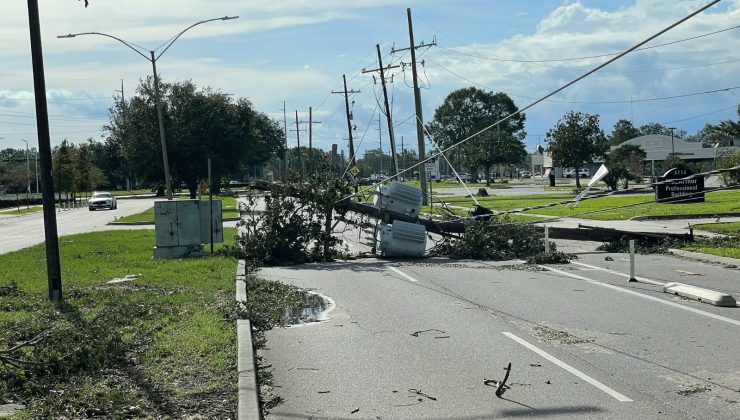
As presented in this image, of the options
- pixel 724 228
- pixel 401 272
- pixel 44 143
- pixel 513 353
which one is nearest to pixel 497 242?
pixel 401 272

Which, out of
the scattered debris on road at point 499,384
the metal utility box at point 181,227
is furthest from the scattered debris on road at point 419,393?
the metal utility box at point 181,227

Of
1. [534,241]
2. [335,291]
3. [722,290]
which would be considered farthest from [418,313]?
[534,241]

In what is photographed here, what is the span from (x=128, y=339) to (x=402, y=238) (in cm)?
1192

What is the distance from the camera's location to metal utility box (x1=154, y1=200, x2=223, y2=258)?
21.5 m

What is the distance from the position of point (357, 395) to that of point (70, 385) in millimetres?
2636

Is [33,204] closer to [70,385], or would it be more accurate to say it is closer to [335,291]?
[335,291]

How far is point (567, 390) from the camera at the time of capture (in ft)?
25.2

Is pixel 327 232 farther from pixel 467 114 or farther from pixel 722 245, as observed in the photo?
pixel 467 114

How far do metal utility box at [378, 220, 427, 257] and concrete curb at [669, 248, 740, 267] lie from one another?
20.4 ft

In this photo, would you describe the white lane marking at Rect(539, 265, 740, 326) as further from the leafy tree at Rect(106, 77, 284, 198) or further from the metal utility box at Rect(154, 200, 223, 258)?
the leafy tree at Rect(106, 77, 284, 198)

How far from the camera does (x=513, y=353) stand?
9.35 meters

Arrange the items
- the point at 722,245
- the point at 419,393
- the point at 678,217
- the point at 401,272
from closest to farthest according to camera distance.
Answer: the point at 419,393, the point at 401,272, the point at 722,245, the point at 678,217

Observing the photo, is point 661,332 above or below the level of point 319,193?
below

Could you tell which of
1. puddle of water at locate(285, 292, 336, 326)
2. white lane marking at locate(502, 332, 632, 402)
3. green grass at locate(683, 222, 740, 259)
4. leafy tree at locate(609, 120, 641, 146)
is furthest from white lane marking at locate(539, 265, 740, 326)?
leafy tree at locate(609, 120, 641, 146)
